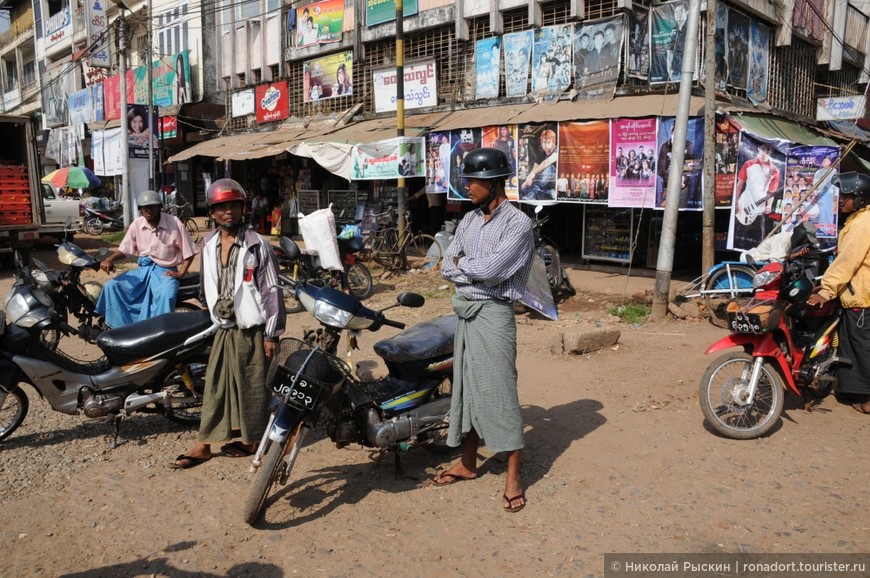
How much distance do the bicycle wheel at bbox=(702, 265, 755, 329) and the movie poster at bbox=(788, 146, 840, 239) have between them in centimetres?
86

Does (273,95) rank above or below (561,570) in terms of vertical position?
above

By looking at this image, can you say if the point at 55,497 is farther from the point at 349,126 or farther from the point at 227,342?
the point at 349,126

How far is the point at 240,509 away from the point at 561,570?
1655mm

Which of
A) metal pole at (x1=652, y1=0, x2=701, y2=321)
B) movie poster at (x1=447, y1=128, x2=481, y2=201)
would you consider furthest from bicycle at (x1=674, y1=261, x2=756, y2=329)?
movie poster at (x1=447, y1=128, x2=481, y2=201)

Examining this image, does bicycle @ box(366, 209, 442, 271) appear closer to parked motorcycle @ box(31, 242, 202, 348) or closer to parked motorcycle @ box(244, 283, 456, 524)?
parked motorcycle @ box(31, 242, 202, 348)

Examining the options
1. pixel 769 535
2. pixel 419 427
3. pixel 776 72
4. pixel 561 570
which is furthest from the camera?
pixel 776 72

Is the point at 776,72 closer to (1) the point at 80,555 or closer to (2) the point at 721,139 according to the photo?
(2) the point at 721,139

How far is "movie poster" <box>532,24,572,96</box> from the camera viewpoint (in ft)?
36.6

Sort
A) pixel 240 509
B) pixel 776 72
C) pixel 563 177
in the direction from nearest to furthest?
pixel 240 509 < pixel 563 177 < pixel 776 72

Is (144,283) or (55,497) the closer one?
(55,497)

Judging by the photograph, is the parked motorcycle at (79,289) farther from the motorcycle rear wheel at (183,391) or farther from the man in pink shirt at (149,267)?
the motorcycle rear wheel at (183,391)

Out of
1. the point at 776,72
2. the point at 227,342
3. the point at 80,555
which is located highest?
the point at 776,72

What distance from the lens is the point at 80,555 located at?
2.99 metres

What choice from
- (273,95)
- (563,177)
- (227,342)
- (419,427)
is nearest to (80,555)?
(227,342)
